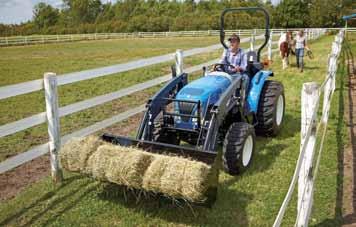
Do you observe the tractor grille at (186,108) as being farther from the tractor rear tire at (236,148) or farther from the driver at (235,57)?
the driver at (235,57)

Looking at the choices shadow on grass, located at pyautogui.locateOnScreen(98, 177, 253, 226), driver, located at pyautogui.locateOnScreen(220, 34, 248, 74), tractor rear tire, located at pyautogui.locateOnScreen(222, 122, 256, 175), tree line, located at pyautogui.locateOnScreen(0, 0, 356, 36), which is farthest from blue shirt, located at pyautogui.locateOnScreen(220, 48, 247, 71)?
tree line, located at pyautogui.locateOnScreen(0, 0, 356, 36)

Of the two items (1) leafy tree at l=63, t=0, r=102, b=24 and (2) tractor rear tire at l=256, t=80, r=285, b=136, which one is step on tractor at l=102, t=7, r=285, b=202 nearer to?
(2) tractor rear tire at l=256, t=80, r=285, b=136

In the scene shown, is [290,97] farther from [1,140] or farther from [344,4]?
[344,4]

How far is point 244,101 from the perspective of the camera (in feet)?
18.7

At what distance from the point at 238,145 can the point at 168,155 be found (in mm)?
983

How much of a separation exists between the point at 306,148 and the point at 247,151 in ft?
5.63

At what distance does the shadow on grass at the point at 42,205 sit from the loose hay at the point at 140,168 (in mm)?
434

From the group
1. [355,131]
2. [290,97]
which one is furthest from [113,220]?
[290,97]

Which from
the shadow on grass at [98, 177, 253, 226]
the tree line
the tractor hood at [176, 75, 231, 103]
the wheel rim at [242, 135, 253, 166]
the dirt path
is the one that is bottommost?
the shadow on grass at [98, 177, 253, 226]

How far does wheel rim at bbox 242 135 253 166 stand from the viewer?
4.95m

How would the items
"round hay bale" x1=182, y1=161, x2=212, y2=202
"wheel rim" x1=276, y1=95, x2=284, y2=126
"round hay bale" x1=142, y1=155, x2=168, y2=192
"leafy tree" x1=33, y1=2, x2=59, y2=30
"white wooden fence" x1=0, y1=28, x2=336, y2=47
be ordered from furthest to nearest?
"leafy tree" x1=33, y1=2, x2=59, y2=30
"white wooden fence" x1=0, y1=28, x2=336, y2=47
"wheel rim" x1=276, y1=95, x2=284, y2=126
"round hay bale" x1=142, y1=155, x2=168, y2=192
"round hay bale" x1=182, y1=161, x2=212, y2=202

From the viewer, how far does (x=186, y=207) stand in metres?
4.22

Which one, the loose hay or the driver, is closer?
the loose hay

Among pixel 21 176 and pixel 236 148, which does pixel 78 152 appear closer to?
pixel 21 176
